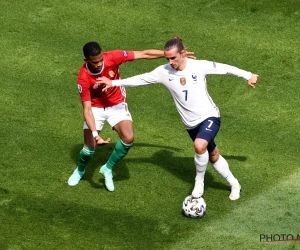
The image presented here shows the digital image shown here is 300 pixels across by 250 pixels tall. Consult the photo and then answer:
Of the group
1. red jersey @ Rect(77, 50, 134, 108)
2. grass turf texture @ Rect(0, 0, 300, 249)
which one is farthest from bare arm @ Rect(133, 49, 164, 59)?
grass turf texture @ Rect(0, 0, 300, 249)

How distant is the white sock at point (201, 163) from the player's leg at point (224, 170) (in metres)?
0.32

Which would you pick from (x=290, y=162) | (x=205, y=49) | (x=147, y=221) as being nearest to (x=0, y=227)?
(x=147, y=221)

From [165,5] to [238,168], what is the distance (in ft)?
20.2

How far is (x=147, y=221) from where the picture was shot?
12.4 metres

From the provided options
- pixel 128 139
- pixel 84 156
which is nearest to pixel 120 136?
pixel 128 139

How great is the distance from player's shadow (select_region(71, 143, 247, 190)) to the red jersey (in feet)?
4.13

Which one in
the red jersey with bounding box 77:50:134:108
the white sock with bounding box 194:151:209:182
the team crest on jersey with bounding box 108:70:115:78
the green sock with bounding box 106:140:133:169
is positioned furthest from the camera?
the green sock with bounding box 106:140:133:169

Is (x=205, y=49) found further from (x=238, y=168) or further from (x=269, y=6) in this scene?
(x=238, y=168)

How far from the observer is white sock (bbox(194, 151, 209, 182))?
40.4 feet

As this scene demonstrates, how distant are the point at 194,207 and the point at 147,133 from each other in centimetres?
285

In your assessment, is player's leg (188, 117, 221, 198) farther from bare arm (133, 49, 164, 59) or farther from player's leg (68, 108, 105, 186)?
player's leg (68, 108, 105, 186)

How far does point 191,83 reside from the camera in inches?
486

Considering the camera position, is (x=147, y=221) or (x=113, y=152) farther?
(x=113, y=152)

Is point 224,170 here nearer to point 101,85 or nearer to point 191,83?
point 191,83
